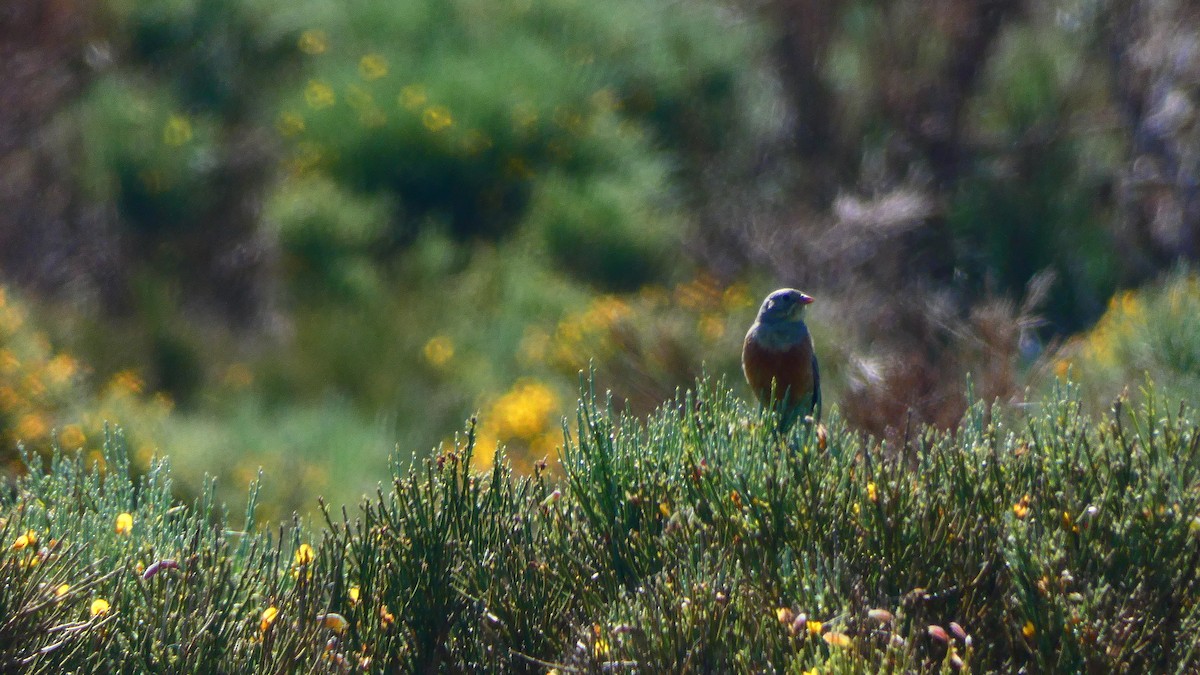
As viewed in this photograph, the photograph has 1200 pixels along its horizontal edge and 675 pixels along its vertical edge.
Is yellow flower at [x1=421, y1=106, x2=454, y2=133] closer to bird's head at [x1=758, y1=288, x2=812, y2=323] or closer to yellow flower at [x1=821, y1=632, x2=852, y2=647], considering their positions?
bird's head at [x1=758, y1=288, x2=812, y2=323]

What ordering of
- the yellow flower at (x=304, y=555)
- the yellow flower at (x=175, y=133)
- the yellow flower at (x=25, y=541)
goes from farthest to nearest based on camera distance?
the yellow flower at (x=175, y=133)
the yellow flower at (x=304, y=555)
the yellow flower at (x=25, y=541)

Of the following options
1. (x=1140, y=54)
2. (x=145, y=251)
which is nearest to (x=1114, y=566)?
(x=1140, y=54)

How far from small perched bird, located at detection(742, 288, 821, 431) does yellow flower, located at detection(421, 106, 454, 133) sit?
7.04 m

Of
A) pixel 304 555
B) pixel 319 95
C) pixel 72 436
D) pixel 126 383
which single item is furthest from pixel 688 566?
pixel 319 95

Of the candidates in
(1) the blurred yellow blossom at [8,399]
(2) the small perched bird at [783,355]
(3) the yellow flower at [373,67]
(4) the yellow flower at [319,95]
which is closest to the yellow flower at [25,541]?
(2) the small perched bird at [783,355]

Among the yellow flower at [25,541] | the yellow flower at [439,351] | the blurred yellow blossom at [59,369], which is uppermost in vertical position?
the yellow flower at [439,351]

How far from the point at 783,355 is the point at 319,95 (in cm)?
797

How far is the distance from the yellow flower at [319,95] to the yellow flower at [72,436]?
5.30 m

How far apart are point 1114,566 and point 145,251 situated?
10212 mm

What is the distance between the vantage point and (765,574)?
268 cm

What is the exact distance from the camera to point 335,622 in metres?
2.91

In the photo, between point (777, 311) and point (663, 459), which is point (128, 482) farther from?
point (777, 311)

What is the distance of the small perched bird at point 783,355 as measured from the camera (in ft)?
14.7

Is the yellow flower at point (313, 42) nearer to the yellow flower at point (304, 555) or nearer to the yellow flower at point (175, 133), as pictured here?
the yellow flower at point (175, 133)
